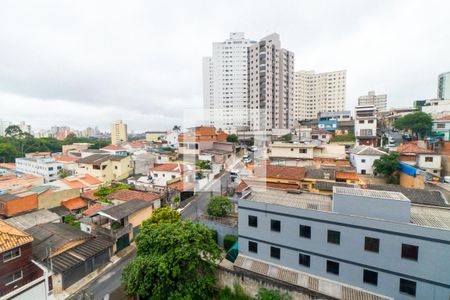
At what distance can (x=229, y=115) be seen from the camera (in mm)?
71500

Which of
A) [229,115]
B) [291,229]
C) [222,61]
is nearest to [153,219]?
[291,229]

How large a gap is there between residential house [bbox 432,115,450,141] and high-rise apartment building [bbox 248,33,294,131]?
116 ft

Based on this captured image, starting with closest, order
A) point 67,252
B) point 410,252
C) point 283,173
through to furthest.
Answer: point 410,252 < point 67,252 < point 283,173

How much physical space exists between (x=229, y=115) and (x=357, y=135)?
41.6 metres

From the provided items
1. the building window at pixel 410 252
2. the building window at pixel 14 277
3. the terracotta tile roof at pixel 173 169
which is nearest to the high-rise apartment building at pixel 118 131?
the terracotta tile roof at pixel 173 169

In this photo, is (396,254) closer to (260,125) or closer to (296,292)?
(296,292)

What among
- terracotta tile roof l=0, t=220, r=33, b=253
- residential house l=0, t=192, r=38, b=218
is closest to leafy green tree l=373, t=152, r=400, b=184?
terracotta tile roof l=0, t=220, r=33, b=253

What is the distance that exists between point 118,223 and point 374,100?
4499 inches

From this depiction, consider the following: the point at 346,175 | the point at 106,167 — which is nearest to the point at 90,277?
the point at 346,175

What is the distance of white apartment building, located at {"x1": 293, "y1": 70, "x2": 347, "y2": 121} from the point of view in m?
76.8

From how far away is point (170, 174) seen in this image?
1111 inches

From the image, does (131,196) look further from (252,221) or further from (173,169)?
(252,221)

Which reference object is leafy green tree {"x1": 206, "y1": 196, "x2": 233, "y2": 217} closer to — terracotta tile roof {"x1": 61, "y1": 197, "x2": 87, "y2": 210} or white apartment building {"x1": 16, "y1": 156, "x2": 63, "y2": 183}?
terracotta tile roof {"x1": 61, "y1": 197, "x2": 87, "y2": 210}

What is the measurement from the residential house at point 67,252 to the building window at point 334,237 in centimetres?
1503
